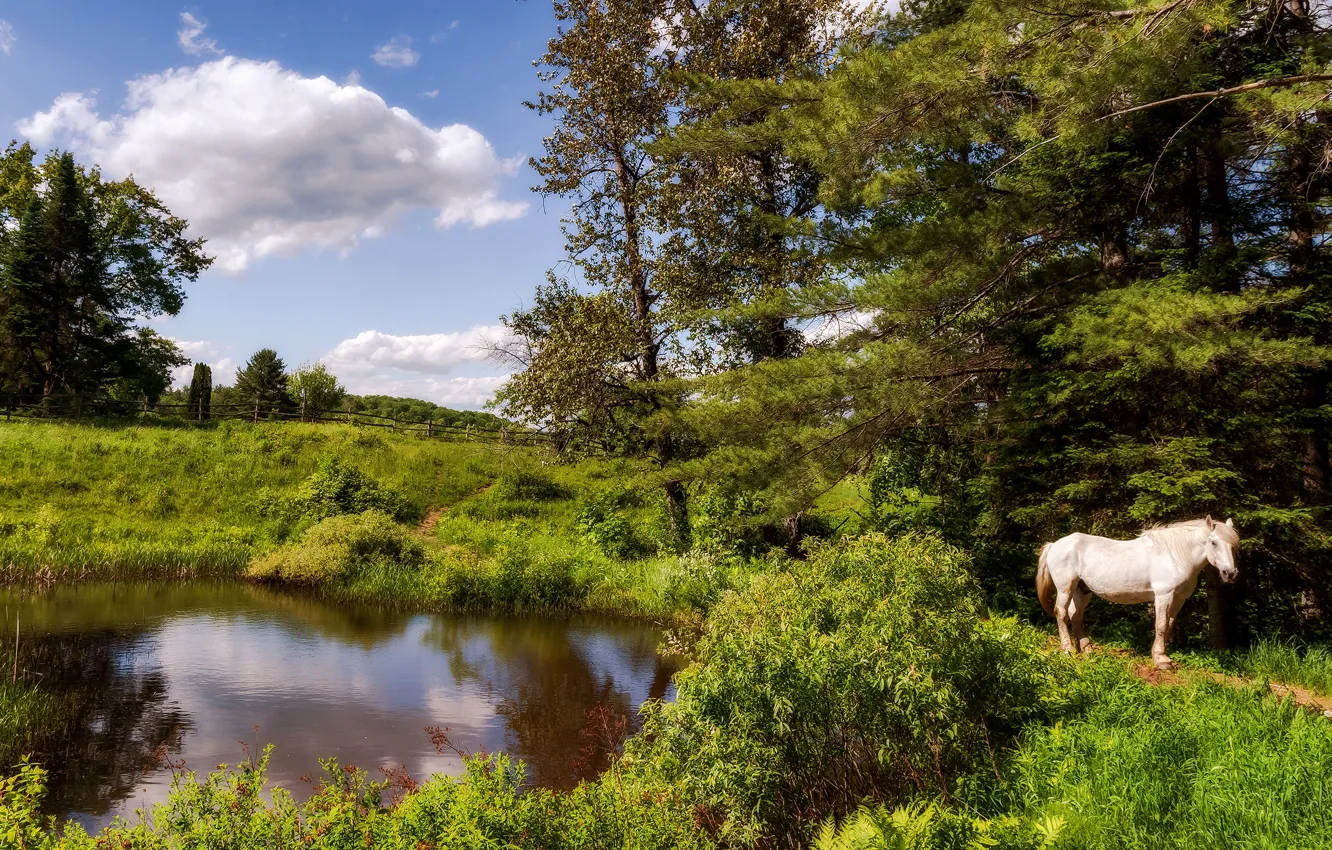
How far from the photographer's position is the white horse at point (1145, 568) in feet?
22.8

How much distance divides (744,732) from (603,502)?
710 inches

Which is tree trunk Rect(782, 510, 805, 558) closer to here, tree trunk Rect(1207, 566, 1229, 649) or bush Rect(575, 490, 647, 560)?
bush Rect(575, 490, 647, 560)

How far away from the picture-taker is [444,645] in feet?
40.0

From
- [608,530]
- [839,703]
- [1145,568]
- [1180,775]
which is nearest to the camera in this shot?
[1180,775]

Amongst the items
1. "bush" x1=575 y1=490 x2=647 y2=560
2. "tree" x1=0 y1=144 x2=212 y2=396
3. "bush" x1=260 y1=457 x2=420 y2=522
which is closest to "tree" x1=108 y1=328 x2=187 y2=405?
"tree" x1=0 y1=144 x2=212 y2=396

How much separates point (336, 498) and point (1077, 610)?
20182mm

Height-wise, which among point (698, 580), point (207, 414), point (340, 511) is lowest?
point (698, 580)

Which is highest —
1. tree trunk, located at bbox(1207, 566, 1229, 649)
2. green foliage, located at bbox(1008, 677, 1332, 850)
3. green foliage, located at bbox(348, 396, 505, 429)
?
green foliage, located at bbox(348, 396, 505, 429)

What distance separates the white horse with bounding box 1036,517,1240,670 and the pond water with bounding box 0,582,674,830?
5185mm

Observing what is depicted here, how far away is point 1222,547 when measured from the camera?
22.4 ft

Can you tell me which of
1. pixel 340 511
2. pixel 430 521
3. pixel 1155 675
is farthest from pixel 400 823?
pixel 430 521

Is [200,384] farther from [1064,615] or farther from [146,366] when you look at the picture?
[1064,615]

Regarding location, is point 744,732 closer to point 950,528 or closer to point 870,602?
point 870,602

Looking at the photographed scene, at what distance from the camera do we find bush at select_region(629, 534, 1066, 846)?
4316 mm
